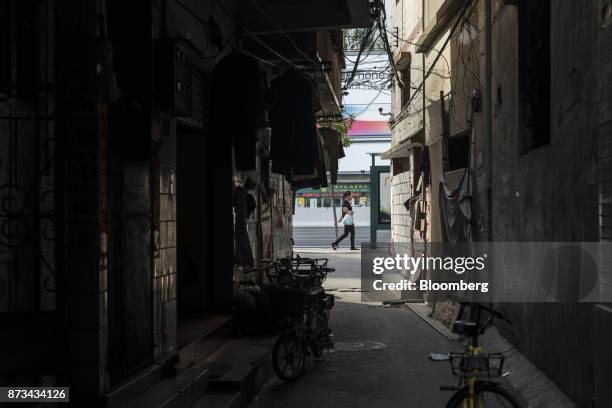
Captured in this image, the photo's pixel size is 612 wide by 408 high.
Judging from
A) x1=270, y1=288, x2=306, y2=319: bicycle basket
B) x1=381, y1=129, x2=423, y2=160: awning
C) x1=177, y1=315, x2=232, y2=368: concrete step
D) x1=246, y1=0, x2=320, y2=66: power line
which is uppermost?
x1=246, y1=0, x2=320, y2=66: power line

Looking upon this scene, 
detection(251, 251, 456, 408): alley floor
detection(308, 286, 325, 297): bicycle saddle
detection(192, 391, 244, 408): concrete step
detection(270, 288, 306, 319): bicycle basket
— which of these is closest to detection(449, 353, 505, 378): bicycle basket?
detection(251, 251, 456, 408): alley floor

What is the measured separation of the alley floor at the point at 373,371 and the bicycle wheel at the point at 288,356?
0.14 meters

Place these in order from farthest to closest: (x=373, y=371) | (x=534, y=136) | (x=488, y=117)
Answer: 1. (x=488, y=117)
2. (x=373, y=371)
3. (x=534, y=136)

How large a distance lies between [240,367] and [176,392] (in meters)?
1.63

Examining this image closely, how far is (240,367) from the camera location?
7062 mm

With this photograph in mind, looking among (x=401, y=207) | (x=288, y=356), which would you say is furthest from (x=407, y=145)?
(x=288, y=356)

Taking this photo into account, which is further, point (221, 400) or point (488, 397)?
point (221, 400)

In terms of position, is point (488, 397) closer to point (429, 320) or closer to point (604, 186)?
point (604, 186)

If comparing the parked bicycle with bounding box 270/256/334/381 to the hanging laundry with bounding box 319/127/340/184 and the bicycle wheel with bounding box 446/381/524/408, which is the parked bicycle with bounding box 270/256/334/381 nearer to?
the bicycle wheel with bounding box 446/381/524/408

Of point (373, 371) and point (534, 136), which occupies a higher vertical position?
point (534, 136)
